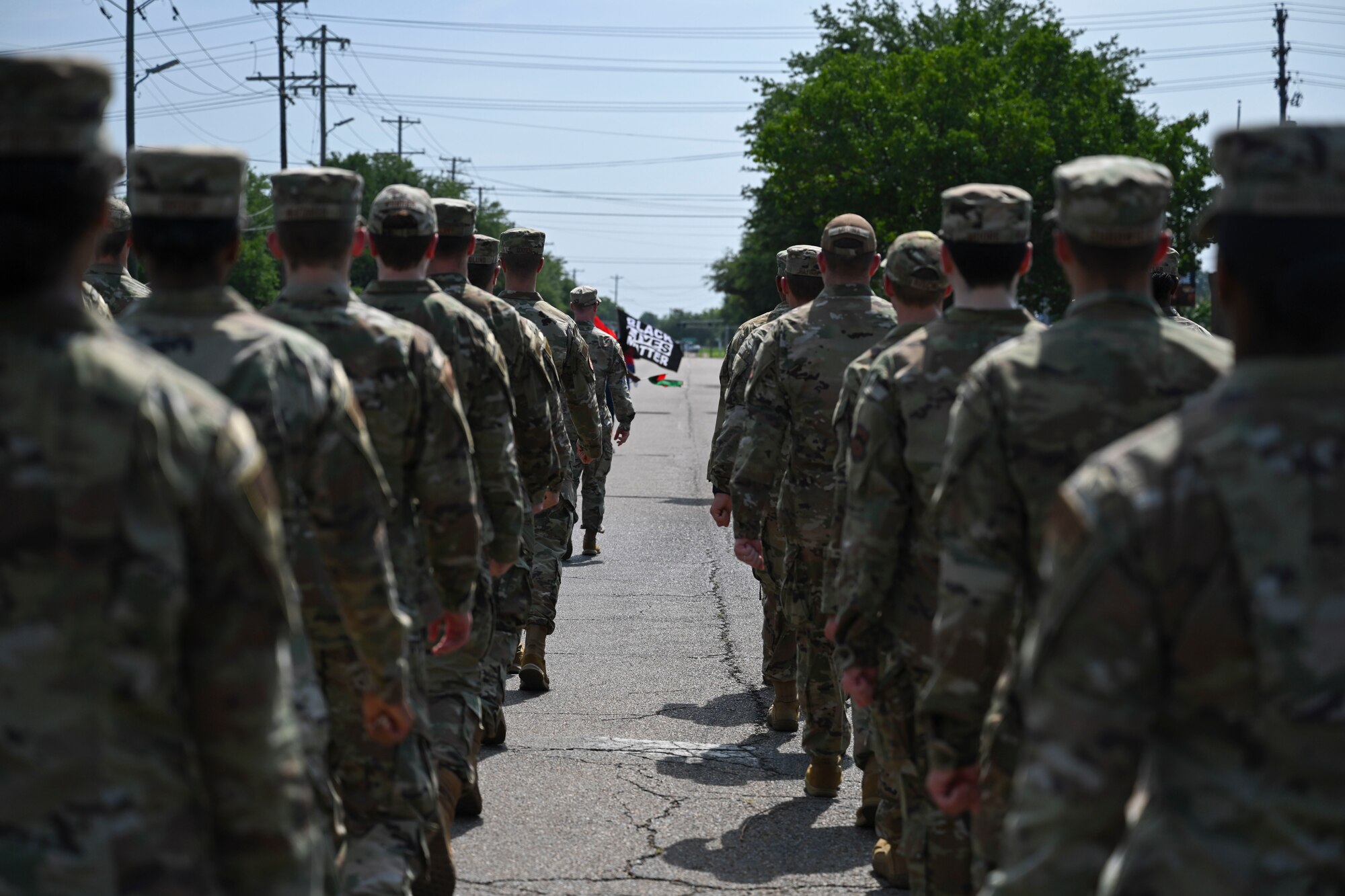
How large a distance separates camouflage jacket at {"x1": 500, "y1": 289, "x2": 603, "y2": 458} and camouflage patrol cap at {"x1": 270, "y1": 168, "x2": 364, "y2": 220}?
4951 mm

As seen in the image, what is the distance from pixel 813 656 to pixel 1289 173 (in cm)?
511

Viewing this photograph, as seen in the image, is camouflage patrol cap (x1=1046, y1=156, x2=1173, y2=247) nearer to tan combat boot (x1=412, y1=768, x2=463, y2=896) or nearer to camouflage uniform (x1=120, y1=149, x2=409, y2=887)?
camouflage uniform (x1=120, y1=149, x2=409, y2=887)

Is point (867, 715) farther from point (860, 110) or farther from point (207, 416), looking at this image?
point (860, 110)

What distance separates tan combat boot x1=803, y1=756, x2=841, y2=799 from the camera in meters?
7.04

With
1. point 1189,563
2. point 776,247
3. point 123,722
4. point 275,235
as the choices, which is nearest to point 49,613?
point 123,722

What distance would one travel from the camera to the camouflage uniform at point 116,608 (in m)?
2.22

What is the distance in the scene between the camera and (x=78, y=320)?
2.28 meters

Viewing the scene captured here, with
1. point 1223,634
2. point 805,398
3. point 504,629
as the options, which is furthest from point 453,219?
point 1223,634

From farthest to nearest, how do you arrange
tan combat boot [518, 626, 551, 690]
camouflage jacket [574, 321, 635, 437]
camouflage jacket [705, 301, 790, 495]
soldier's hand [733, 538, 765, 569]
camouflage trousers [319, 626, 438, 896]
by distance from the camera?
1. camouflage jacket [574, 321, 635, 437]
2. tan combat boot [518, 626, 551, 690]
3. camouflage jacket [705, 301, 790, 495]
4. soldier's hand [733, 538, 765, 569]
5. camouflage trousers [319, 626, 438, 896]

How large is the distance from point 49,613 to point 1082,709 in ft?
4.82

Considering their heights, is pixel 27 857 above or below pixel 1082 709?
below

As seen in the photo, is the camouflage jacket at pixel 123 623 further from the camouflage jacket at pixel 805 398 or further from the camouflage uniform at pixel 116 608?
the camouflage jacket at pixel 805 398

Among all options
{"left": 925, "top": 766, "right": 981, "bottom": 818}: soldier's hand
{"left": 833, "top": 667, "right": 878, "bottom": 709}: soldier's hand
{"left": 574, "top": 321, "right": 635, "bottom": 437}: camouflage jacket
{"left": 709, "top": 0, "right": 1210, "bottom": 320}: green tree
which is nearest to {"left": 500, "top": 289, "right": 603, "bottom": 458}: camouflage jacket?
{"left": 574, "top": 321, "right": 635, "bottom": 437}: camouflage jacket

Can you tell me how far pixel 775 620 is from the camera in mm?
8383
